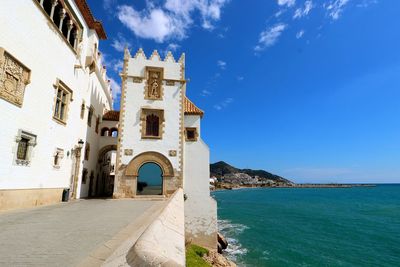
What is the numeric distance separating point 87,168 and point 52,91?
840 cm

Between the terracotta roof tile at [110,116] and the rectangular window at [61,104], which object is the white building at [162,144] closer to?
the terracotta roof tile at [110,116]

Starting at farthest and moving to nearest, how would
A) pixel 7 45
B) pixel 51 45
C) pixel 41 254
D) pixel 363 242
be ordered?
1. pixel 363 242
2. pixel 51 45
3. pixel 7 45
4. pixel 41 254

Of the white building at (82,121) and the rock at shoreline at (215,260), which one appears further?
the rock at shoreline at (215,260)

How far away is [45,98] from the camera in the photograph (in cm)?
1398

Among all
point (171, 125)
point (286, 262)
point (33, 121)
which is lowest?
point (286, 262)

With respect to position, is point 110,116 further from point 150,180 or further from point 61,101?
point 61,101

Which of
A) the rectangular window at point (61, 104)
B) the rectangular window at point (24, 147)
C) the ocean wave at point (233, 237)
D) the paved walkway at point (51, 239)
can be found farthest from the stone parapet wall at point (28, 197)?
the ocean wave at point (233, 237)

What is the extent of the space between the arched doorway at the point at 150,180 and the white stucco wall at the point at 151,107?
1.26 metres

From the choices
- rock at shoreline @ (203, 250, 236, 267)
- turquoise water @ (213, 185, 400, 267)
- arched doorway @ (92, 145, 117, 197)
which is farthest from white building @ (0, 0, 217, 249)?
turquoise water @ (213, 185, 400, 267)

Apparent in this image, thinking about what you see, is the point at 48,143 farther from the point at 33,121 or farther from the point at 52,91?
the point at 52,91

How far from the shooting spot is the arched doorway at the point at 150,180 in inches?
818

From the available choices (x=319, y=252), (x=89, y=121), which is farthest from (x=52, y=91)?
(x=319, y=252)

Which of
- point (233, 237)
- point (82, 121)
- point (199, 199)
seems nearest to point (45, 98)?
point (82, 121)

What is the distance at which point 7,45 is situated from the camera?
35.4 ft
